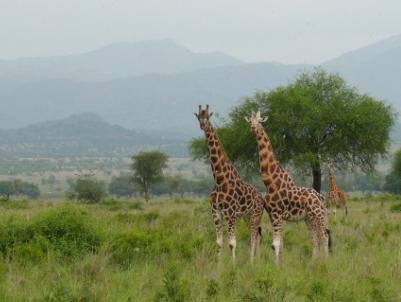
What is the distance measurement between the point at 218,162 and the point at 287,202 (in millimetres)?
1850

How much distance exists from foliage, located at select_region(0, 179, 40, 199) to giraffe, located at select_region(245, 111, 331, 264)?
295ft

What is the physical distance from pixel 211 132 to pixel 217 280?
4844 millimetres

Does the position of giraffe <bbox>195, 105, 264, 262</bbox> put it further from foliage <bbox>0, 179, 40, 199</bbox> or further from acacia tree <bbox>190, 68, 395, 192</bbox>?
foliage <bbox>0, 179, 40, 199</bbox>

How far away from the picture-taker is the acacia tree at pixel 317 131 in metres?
36.1

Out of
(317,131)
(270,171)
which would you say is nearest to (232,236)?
(270,171)

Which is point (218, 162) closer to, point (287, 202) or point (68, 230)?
point (287, 202)

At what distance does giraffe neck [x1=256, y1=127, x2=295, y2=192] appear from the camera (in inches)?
512

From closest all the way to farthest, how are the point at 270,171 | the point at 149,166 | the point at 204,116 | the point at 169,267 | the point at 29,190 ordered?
1. the point at 169,267
2. the point at 270,171
3. the point at 204,116
4. the point at 149,166
5. the point at 29,190

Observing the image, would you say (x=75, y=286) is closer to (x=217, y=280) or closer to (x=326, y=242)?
(x=217, y=280)

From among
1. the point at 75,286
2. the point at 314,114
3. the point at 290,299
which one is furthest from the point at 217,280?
the point at 314,114

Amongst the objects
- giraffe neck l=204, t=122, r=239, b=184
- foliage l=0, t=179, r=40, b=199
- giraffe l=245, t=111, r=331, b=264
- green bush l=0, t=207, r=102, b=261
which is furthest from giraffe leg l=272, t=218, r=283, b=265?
foliage l=0, t=179, r=40, b=199

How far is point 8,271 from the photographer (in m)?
10.4

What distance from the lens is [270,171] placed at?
13.2m

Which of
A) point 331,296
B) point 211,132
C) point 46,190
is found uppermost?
point 211,132
